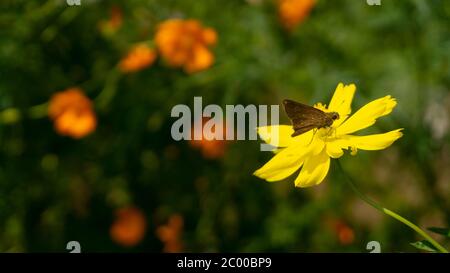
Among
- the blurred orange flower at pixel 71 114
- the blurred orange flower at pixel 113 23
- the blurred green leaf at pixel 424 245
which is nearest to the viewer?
the blurred green leaf at pixel 424 245

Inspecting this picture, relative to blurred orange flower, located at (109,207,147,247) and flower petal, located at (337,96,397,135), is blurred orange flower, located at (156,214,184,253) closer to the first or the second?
blurred orange flower, located at (109,207,147,247)

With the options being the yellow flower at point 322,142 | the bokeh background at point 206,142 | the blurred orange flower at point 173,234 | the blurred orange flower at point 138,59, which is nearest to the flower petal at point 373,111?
the yellow flower at point 322,142

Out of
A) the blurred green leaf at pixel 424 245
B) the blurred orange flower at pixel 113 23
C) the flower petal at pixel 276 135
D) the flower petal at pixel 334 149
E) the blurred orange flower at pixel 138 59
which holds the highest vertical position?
the blurred orange flower at pixel 113 23

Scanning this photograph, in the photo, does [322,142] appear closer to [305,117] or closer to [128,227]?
[305,117]

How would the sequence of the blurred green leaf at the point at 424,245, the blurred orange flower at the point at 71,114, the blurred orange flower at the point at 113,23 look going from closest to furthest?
the blurred green leaf at the point at 424,245 → the blurred orange flower at the point at 71,114 → the blurred orange flower at the point at 113,23

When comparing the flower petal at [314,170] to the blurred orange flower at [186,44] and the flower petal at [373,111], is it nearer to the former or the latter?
the flower petal at [373,111]

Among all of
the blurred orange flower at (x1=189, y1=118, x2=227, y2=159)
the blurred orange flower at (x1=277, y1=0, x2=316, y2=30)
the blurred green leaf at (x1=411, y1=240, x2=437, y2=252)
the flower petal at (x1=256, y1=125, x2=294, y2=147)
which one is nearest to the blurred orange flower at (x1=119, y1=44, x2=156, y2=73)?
the blurred orange flower at (x1=189, y1=118, x2=227, y2=159)

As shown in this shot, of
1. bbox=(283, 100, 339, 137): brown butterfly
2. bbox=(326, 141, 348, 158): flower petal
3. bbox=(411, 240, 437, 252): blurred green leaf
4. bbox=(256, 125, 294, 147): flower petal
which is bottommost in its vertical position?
bbox=(411, 240, 437, 252): blurred green leaf
